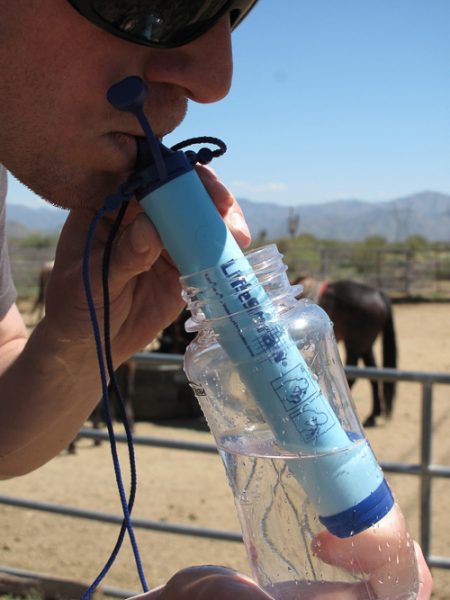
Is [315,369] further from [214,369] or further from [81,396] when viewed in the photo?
[81,396]

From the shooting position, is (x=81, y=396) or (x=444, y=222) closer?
(x=81, y=396)

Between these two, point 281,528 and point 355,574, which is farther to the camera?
point 281,528

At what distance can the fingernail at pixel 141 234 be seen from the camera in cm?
93

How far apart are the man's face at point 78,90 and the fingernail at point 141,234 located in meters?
0.08

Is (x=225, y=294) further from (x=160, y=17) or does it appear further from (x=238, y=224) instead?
(x=160, y=17)

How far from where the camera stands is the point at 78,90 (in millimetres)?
944

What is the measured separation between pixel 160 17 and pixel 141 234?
0.94ft

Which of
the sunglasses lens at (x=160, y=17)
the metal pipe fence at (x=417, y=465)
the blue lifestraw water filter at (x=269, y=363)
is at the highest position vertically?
the sunglasses lens at (x=160, y=17)

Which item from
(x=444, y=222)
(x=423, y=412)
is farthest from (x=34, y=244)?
(x=444, y=222)

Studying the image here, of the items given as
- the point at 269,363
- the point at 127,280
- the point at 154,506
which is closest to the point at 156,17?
the point at 127,280

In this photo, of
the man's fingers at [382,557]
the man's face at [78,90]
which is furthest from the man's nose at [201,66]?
the man's fingers at [382,557]

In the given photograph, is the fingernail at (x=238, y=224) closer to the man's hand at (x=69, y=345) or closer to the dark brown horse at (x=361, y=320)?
the man's hand at (x=69, y=345)

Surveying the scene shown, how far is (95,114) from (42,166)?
5.1 inches

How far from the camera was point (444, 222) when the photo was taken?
180375mm
